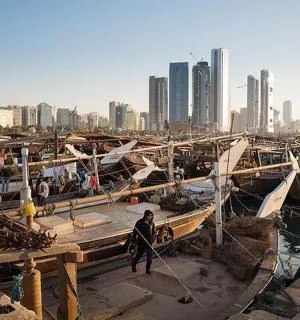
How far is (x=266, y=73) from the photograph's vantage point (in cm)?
12306

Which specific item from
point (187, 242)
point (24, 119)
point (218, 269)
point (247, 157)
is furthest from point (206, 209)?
point (24, 119)

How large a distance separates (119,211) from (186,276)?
6026mm

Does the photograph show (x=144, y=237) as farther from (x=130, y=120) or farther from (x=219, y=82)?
(x=130, y=120)

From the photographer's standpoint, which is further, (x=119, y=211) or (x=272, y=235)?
(x=119, y=211)

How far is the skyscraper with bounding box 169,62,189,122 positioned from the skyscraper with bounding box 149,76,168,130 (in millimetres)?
26466

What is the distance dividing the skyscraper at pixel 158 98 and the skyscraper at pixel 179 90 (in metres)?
26.5

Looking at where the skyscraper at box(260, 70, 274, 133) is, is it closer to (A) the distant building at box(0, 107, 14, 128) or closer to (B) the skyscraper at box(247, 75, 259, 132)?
(B) the skyscraper at box(247, 75, 259, 132)

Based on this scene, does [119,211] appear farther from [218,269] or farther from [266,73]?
[266,73]

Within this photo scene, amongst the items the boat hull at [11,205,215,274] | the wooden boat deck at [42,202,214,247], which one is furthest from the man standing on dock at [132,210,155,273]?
the wooden boat deck at [42,202,214,247]

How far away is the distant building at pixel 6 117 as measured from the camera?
132 m

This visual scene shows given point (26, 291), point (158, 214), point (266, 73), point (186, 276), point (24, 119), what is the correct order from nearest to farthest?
point (26, 291)
point (186, 276)
point (158, 214)
point (266, 73)
point (24, 119)

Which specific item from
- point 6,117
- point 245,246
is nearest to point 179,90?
point 245,246

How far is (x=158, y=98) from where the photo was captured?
11838cm

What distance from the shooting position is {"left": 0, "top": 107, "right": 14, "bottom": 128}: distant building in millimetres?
131725
